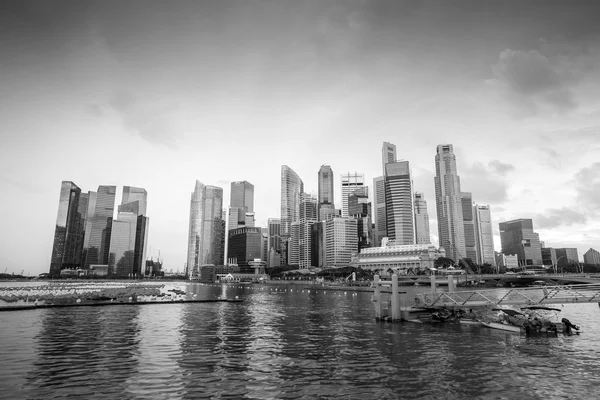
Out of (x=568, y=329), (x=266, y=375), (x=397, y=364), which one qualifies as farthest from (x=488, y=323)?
(x=266, y=375)

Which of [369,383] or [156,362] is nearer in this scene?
[369,383]

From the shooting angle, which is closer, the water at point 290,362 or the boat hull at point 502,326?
the water at point 290,362

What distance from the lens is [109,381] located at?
24328 millimetres

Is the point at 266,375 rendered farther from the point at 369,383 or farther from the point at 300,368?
the point at 369,383

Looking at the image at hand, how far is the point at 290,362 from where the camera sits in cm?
3031

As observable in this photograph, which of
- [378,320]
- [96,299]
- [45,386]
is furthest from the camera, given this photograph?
[96,299]

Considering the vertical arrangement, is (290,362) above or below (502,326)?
below

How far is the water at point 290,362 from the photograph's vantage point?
74.4 feet

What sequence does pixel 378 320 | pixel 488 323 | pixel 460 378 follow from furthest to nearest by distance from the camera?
pixel 378 320 → pixel 488 323 → pixel 460 378

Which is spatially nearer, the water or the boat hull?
the water

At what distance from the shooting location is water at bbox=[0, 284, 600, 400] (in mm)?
22688

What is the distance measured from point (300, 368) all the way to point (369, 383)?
240 inches

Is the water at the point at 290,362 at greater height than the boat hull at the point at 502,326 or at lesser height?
lesser

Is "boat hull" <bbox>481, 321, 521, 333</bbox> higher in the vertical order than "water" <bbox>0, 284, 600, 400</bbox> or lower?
higher
